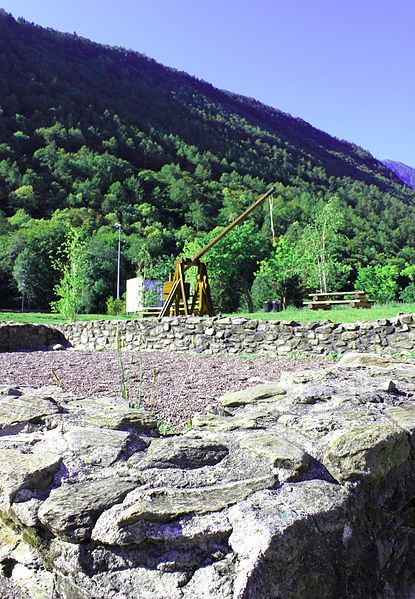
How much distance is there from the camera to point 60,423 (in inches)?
100

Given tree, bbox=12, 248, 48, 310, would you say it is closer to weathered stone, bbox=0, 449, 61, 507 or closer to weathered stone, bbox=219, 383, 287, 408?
weathered stone, bbox=219, 383, 287, 408

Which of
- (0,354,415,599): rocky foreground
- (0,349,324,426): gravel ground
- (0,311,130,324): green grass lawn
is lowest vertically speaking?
(0,311,130,324): green grass lawn

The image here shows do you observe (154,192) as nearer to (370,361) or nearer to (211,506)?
(370,361)

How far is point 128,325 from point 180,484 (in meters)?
11.2

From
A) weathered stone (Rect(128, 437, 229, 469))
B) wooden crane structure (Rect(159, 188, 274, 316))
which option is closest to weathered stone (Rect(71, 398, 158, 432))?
weathered stone (Rect(128, 437, 229, 469))

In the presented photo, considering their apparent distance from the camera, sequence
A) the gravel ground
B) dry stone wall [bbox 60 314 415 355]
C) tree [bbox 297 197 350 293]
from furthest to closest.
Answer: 1. tree [bbox 297 197 350 293]
2. dry stone wall [bbox 60 314 415 355]
3. the gravel ground

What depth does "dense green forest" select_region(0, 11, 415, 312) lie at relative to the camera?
34.9 meters

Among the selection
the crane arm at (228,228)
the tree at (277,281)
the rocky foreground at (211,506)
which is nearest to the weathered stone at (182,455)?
the rocky foreground at (211,506)

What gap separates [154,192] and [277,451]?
7661cm

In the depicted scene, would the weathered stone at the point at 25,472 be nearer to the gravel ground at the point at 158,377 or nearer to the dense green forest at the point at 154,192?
the gravel ground at the point at 158,377

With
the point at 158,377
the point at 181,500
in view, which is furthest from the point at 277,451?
the point at 158,377

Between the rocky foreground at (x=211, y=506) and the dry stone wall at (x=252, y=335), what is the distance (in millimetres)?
6669

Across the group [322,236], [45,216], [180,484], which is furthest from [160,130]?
[180,484]

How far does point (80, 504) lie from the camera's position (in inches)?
68.2
